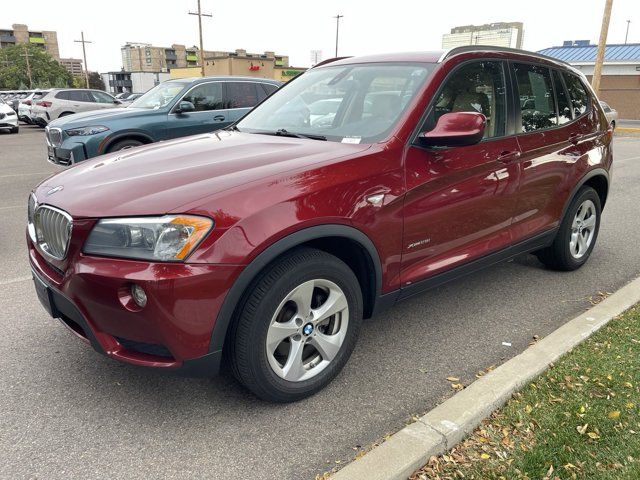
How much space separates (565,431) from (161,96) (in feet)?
26.5

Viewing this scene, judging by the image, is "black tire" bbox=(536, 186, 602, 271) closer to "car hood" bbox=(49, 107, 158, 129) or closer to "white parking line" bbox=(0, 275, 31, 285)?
"white parking line" bbox=(0, 275, 31, 285)

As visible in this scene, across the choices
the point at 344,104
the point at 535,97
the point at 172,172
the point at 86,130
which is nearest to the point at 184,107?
the point at 86,130

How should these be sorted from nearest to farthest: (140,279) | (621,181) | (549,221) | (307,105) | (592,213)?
1. (140,279)
2. (307,105)
3. (549,221)
4. (592,213)
5. (621,181)

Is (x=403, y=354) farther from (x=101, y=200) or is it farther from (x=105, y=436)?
(x=101, y=200)

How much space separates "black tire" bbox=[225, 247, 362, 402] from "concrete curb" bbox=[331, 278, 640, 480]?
0.57 metres

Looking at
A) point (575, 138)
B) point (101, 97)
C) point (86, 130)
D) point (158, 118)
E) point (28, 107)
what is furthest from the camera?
point (28, 107)

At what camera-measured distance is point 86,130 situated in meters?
7.97

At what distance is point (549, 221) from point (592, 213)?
90 centimetres

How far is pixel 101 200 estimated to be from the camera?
2441mm

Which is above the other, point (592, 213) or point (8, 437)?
point (592, 213)

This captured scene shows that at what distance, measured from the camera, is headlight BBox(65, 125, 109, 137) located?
26.1 ft

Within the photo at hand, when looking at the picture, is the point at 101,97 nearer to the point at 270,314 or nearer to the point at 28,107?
the point at 28,107

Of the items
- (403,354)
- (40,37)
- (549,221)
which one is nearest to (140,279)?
(403,354)

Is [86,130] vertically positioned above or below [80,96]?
below
